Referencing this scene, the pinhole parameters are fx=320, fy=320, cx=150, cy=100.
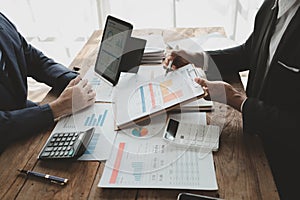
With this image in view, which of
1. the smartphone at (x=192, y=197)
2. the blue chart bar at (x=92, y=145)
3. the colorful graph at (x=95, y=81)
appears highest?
the colorful graph at (x=95, y=81)

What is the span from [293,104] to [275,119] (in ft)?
0.27

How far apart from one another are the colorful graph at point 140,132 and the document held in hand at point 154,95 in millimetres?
23

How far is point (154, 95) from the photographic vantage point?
1045mm

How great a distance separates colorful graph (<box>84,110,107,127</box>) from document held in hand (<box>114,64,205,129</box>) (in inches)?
1.8

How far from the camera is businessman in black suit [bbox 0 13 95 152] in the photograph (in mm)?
971

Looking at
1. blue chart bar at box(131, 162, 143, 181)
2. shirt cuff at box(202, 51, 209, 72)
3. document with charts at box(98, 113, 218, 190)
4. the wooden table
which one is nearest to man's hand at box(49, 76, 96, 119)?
Answer: the wooden table

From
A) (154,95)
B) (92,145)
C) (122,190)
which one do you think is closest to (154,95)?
(154,95)

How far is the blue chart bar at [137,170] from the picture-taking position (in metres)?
0.80

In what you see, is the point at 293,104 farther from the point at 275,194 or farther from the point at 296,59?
the point at 275,194

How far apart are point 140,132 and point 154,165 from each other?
15cm

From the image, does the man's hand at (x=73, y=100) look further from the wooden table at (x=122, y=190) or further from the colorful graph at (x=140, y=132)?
the colorful graph at (x=140, y=132)

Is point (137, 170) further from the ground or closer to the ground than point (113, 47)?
closer to the ground

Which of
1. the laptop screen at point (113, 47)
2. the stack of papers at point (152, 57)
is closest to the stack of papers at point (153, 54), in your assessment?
the stack of papers at point (152, 57)

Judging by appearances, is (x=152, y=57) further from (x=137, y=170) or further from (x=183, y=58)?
(x=137, y=170)
